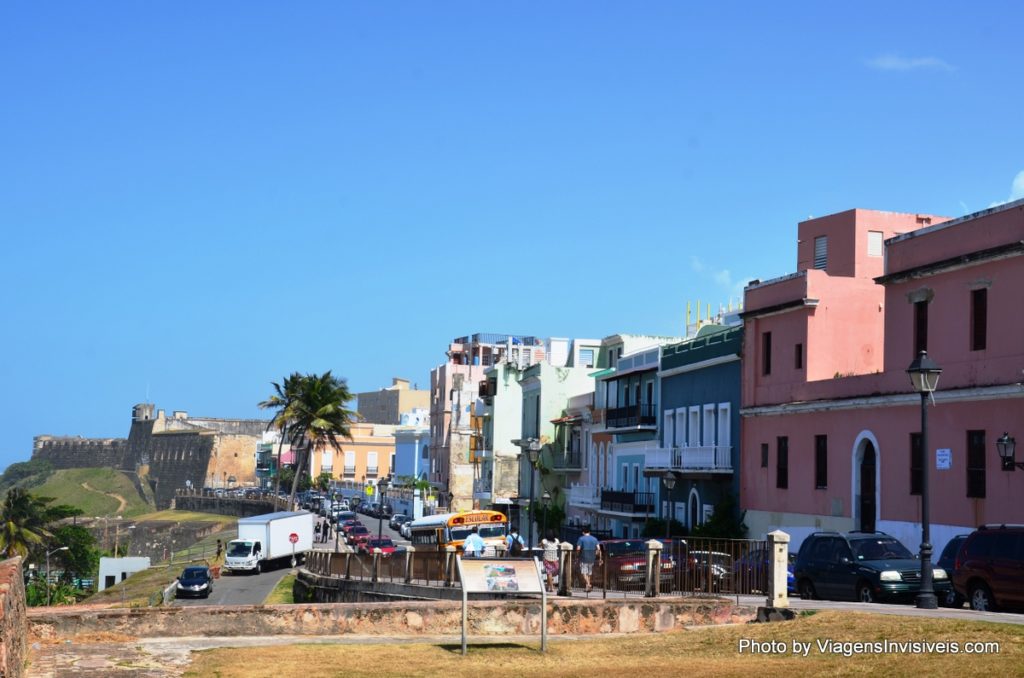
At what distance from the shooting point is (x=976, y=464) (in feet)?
111

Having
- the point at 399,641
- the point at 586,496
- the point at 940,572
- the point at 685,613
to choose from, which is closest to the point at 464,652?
the point at 399,641

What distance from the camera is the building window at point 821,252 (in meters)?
49.5

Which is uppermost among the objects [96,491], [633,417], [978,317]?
[978,317]

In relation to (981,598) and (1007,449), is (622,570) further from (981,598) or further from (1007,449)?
(1007,449)

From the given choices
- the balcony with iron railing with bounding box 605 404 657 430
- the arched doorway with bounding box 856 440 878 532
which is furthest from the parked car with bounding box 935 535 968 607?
the balcony with iron railing with bounding box 605 404 657 430

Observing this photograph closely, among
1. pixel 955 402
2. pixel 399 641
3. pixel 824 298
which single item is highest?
pixel 824 298

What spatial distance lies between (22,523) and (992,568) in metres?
72.1

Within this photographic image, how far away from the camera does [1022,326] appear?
32719 millimetres

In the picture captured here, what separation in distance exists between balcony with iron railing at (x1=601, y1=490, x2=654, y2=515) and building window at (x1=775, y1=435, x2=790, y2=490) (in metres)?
11.2

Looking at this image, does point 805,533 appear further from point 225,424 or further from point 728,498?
point 225,424

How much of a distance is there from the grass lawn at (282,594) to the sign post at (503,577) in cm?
3196

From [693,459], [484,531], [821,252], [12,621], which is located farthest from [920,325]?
[12,621]

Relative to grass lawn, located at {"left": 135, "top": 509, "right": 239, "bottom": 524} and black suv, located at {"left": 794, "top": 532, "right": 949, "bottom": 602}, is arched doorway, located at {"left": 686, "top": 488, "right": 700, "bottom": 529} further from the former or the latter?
grass lawn, located at {"left": 135, "top": 509, "right": 239, "bottom": 524}

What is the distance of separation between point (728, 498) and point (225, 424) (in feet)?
516
